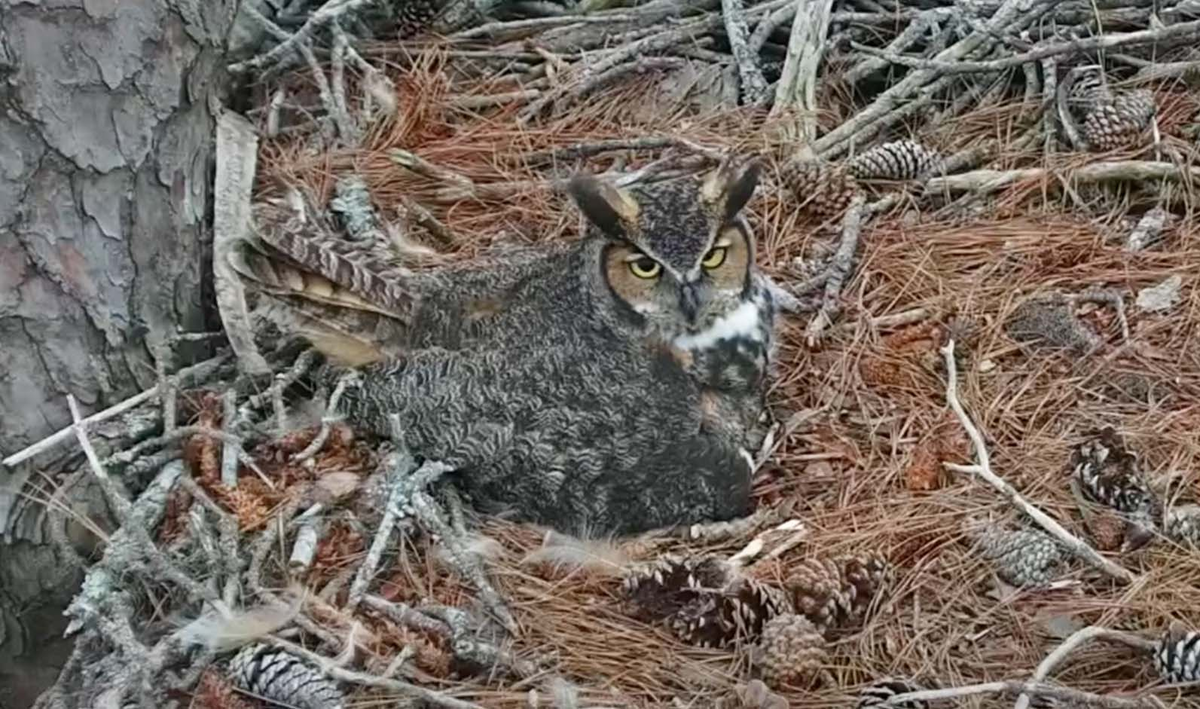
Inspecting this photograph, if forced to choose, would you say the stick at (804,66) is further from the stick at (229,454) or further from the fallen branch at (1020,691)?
A: the fallen branch at (1020,691)

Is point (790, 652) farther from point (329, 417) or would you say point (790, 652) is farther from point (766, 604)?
point (329, 417)

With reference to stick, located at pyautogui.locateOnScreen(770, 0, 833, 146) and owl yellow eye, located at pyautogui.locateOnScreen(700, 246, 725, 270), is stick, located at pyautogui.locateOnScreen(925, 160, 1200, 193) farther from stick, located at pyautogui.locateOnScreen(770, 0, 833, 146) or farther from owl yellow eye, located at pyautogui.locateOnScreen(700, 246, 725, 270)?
owl yellow eye, located at pyautogui.locateOnScreen(700, 246, 725, 270)

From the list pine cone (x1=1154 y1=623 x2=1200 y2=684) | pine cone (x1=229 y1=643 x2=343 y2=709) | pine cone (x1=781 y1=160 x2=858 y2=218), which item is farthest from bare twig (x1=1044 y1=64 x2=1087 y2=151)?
pine cone (x1=229 y1=643 x2=343 y2=709)

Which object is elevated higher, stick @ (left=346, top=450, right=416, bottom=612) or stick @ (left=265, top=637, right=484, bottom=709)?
stick @ (left=346, top=450, right=416, bottom=612)

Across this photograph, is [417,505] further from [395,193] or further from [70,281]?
[395,193]

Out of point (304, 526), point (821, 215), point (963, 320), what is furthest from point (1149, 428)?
point (304, 526)

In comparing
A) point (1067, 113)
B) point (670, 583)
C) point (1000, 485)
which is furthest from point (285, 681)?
point (1067, 113)

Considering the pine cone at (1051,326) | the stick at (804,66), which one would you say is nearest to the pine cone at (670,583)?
the pine cone at (1051,326)
